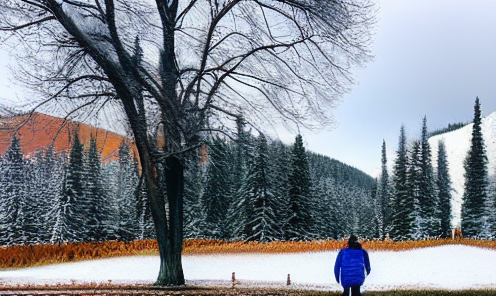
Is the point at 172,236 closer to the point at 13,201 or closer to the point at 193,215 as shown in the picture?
the point at 193,215

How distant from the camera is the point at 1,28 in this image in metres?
15.1

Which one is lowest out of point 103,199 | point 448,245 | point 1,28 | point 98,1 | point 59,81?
point 448,245

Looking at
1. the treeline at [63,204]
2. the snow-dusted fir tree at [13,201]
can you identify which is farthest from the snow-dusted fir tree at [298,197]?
the snow-dusted fir tree at [13,201]

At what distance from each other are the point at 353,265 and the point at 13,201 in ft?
121

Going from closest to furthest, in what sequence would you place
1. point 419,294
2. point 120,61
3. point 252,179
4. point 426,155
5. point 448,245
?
point 419,294
point 120,61
point 448,245
point 252,179
point 426,155

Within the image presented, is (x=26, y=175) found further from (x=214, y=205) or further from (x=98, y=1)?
(x=98, y=1)

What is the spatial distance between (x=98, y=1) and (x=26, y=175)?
94.3ft

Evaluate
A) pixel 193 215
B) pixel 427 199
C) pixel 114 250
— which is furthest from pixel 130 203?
pixel 427 199

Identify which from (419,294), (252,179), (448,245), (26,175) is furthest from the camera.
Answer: (26,175)

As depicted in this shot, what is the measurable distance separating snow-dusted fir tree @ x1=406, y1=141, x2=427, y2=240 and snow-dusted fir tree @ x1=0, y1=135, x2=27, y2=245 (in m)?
34.3

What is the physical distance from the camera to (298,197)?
39.4 m

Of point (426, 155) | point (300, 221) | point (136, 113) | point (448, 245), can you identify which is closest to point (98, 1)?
point (136, 113)

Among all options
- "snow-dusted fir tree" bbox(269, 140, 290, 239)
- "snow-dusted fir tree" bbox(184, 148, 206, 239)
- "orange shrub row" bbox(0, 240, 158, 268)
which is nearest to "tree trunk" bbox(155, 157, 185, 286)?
"orange shrub row" bbox(0, 240, 158, 268)

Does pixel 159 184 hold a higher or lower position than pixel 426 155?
lower
